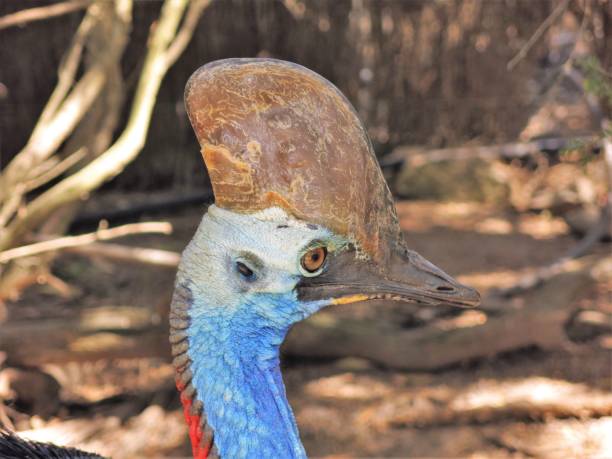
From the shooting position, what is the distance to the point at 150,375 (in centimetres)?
363

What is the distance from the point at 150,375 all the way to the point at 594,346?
2117 millimetres

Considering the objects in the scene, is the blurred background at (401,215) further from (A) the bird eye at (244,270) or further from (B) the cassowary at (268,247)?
(A) the bird eye at (244,270)

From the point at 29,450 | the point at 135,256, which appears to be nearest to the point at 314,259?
the point at 29,450

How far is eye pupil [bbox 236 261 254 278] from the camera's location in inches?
53.9

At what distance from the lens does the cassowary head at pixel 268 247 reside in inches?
51.3

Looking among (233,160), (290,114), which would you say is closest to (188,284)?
(233,160)

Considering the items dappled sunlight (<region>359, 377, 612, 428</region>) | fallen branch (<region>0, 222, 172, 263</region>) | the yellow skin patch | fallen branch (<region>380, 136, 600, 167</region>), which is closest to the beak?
the yellow skin patch

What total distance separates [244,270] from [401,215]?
14.9ft

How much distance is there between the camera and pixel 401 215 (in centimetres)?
584

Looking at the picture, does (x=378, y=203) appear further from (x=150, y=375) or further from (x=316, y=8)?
(x=316, y=8)

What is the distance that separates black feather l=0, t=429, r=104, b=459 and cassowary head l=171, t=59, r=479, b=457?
0.48 meters

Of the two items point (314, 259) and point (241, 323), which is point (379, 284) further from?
point (241, 323)

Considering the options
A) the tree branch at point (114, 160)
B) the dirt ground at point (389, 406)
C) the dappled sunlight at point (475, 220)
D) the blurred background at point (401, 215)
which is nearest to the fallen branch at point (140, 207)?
the blurred background at point (401, 215)

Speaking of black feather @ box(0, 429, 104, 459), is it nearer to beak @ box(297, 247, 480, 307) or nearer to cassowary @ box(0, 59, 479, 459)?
cassowary @ box(0, 59, 479, 459)
